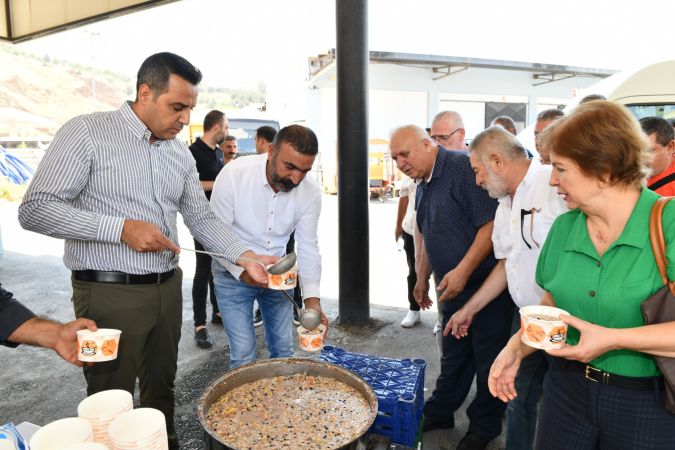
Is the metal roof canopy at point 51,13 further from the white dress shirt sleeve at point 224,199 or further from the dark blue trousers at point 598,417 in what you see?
the dark blue trousers at point 598,417

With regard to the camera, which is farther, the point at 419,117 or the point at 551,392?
the point at 419,117

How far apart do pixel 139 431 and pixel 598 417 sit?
1.37 m

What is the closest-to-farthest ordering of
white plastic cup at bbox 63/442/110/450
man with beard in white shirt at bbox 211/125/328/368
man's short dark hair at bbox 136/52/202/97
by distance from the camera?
white plastic cup at bbox 63/442/110/450 < man's short dark hair at bbox 136/52/202/97 < man with beard in white shirt at bbox 211/125/328/368

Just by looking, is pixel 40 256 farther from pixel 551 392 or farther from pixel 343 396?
pixel 551 392

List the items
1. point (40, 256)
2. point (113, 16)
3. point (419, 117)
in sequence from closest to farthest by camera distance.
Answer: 1. point (113, 16)
2. point (40, 256)
3. point (419, 117)

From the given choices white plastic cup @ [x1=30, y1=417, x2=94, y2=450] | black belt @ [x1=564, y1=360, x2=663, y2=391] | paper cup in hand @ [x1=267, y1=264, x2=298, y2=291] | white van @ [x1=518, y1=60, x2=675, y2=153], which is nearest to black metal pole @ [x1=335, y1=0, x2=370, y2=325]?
white van @ [x1=518, y1=60, x2=675, y2=153]

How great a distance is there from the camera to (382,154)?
15.0 metres

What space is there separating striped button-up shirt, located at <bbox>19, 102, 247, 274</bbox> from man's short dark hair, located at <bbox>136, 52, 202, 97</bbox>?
165 mm

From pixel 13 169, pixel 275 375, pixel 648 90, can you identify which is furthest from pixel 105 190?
pixel 13 169

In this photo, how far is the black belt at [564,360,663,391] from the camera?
4.57 ft

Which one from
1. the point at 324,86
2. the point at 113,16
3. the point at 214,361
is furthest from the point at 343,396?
the point at 324,86

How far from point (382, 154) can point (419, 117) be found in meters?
3.31

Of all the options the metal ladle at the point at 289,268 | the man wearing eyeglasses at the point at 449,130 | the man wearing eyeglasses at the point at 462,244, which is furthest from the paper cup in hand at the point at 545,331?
the man wearing eyeglasses at the point at 449,130

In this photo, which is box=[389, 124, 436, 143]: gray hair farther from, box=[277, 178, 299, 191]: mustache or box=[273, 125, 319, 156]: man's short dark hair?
box=[277, 178, 299, 191]: mustache
